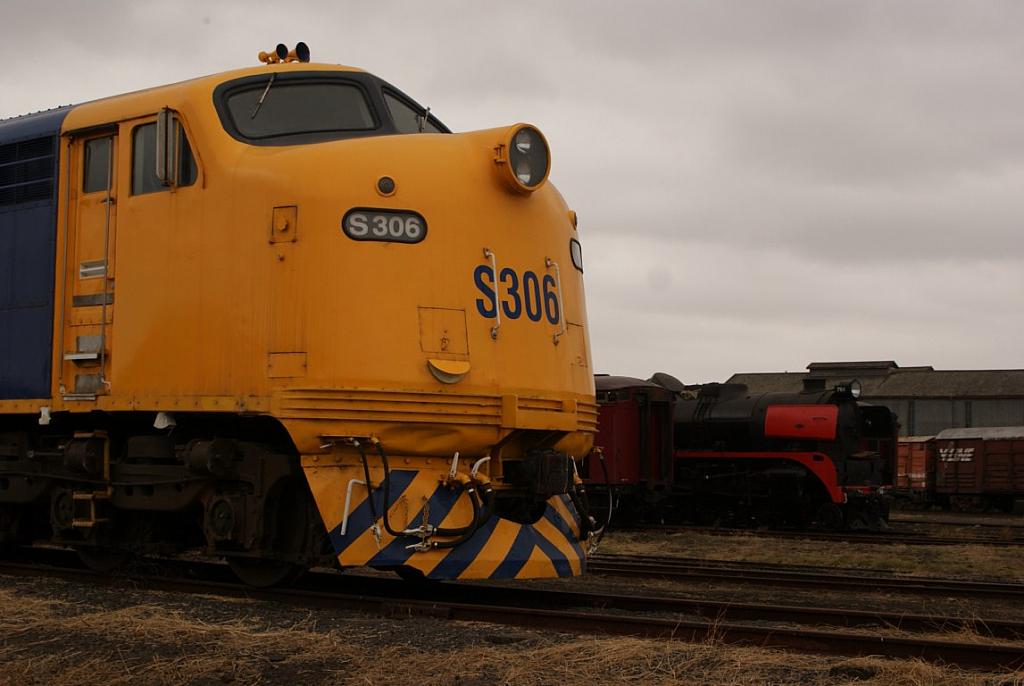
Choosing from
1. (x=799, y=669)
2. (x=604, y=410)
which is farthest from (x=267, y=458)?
(x=604, y=410)

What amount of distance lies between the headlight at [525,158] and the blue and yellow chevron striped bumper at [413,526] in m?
2.42

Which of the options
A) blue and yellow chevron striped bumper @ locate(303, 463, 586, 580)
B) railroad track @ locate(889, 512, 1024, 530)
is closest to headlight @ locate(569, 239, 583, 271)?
blue and yellow chevron striped bumper @ locate(303, 463, 586, 580)

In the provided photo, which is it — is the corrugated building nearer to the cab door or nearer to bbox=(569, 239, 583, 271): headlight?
bbox=(569, 239, 583, 271): headlight

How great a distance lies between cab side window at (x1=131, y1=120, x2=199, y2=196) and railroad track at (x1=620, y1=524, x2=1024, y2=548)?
14350mm

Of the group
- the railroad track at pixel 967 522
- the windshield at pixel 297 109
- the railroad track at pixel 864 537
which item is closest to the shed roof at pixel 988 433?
the railroad track at pixel 967 522

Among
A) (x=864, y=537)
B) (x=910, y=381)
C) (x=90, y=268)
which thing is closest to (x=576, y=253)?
(x=90, y=268)

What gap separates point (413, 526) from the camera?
816 centimetres

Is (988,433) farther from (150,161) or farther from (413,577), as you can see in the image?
(150,161)

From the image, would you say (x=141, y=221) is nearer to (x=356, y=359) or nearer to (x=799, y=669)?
(x=356, y=359)

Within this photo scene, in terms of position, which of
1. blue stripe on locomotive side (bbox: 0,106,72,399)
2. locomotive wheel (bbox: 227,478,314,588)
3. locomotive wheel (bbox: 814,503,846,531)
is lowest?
locomotive wheel (bbox: 814,503,846,531)

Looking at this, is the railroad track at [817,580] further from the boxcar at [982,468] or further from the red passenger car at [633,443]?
the boxcar at [982,468]

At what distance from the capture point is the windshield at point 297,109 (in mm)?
9000

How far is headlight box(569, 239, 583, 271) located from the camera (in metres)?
9.98

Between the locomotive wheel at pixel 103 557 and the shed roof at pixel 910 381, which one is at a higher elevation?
the shed roof at pixel 910 381
